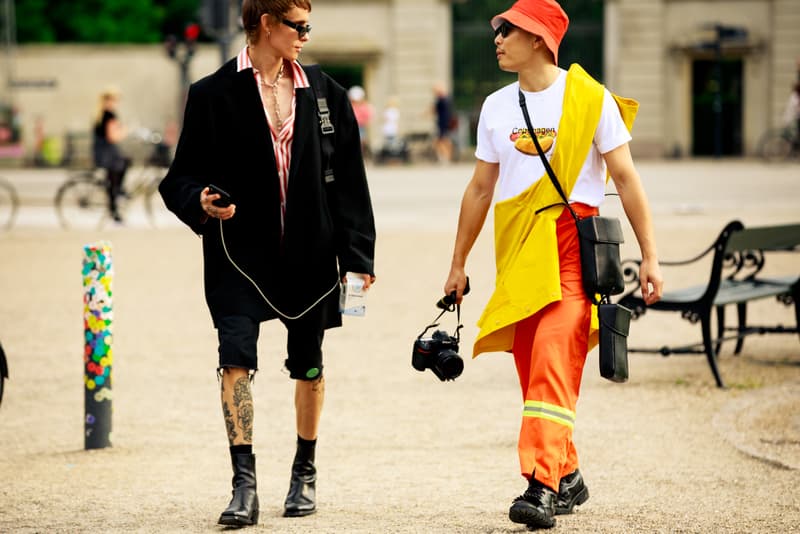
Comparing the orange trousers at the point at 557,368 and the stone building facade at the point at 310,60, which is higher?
the stone building facade at the point at 310,60

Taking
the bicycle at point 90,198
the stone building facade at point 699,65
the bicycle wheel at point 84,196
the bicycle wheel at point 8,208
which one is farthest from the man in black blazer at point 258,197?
the stone building facade at point 699,65

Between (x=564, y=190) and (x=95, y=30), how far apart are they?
47344 mm

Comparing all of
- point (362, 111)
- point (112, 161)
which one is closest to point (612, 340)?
point (112, 161)

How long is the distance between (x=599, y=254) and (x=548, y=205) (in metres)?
0.23

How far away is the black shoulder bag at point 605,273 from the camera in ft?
16.2

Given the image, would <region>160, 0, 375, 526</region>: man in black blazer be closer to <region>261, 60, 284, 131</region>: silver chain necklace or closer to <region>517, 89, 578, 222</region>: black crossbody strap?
<region>261, 60, 284, 131</region>: silver chain necklace

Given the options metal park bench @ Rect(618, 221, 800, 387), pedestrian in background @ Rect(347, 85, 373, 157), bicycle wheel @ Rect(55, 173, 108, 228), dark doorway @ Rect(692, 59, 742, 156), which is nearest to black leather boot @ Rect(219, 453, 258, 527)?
metal park bench @ Rect(618, 221, 800, 387)

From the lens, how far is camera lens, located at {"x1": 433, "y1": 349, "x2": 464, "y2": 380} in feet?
16.9

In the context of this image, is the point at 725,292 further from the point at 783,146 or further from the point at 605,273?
the point at 783,146

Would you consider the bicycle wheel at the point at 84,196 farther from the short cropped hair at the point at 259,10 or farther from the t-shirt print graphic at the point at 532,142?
the t-shirt print graphic at the point at 532,142

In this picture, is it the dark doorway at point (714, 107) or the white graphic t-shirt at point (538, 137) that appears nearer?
the white graphic t-shirt at point (538, 137)

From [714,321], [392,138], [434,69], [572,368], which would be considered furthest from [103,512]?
[434,69]

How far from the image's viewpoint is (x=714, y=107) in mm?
38844

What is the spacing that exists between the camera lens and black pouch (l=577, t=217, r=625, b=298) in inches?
20.7
